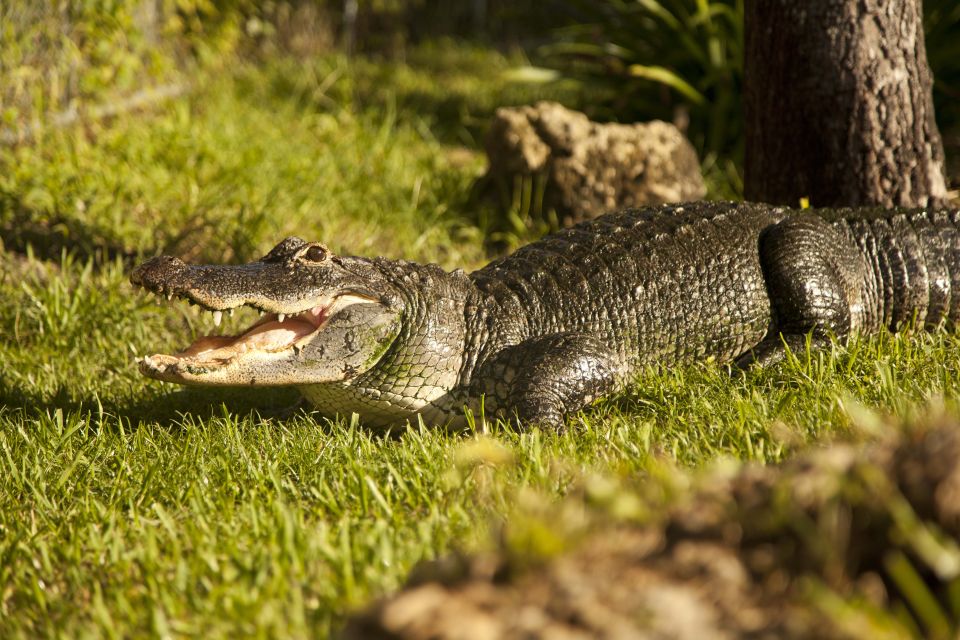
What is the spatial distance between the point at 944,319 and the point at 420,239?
9.81 ft

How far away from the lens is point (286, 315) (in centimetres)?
381

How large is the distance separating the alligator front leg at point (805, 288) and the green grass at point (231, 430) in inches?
9.1

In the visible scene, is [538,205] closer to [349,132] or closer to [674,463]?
[349,132]

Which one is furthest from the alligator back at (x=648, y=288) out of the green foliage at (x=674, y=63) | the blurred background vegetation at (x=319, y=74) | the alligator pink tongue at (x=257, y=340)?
the green foliage at (x=674, y=63)

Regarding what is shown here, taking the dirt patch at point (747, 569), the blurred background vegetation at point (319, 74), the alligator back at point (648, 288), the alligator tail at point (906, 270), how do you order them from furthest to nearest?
the blurred background vegetation at point (319, 74) → the alligator tail at point (906, 270) → the alligator back at point (648, 288) → the dirt patch at point (747, 569)

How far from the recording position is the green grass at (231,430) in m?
2.44

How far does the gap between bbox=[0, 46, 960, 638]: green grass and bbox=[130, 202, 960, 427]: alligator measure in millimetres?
208

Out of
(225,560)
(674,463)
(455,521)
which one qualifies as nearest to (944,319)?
(674,463)

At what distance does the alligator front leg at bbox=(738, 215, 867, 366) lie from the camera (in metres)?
4.16

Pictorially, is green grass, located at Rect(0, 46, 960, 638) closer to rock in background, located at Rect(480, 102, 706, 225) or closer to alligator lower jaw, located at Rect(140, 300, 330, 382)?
alligator lower jaw, located at Rect(140, 300, 330, 382)

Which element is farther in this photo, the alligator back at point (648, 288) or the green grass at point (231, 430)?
the alligator back at point (648, 288)

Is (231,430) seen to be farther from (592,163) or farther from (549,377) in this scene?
(592,163)

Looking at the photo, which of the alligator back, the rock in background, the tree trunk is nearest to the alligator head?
the alligator back

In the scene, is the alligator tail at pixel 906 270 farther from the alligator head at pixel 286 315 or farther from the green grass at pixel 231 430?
the alligator head at pixel 286 315
